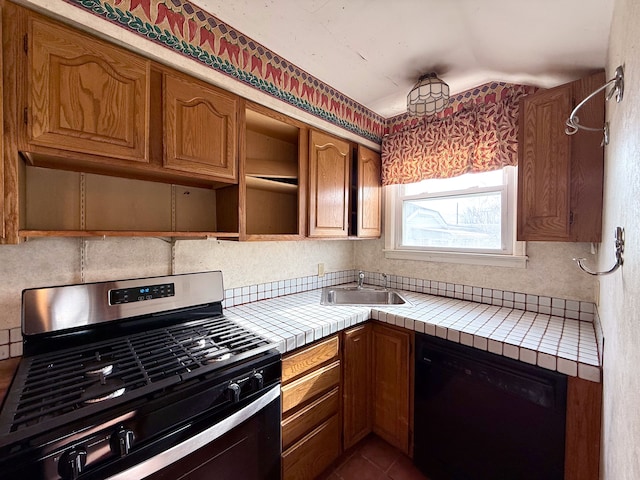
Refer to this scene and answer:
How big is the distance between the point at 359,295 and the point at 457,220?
99cm

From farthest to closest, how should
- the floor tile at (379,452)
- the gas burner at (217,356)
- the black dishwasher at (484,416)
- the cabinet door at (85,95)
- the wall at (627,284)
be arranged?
the floor tile at (379,452) < the black dishwasher at (484,416) < the gas burner at (217,356) < the cabinet door at (85,95) < the wall at (627,284)

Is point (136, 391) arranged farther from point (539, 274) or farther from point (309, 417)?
point (539, 274)

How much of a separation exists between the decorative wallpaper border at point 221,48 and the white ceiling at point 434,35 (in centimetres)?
6

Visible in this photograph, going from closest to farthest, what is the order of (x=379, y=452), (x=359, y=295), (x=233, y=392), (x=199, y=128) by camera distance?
(x=233, y=392)
(x=199, y=128)
(x=379, y=452)
(x=359, y=295)

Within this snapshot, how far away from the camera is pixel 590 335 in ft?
4.42

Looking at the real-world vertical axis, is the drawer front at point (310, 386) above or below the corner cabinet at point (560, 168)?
below

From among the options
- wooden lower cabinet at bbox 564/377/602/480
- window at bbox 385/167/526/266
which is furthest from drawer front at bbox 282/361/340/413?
window at bbox 385/167/526/266

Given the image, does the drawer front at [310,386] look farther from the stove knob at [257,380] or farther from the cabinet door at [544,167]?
the cabinet door at [544,167]

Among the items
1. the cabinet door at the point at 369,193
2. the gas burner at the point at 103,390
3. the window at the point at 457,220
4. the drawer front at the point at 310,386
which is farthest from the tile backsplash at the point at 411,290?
the drawer front at the point at 310,386

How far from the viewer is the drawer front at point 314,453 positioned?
136 centimetres

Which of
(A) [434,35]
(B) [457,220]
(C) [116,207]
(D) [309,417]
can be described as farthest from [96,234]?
(B) [457,220]

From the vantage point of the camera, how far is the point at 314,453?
→ 1476mm

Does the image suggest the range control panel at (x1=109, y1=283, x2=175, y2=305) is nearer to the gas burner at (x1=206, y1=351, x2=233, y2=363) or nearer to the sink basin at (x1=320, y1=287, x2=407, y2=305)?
the gas burner at (x1=206, y1=351, x2=233, y2=363)

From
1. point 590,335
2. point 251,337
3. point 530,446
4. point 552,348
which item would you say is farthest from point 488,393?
point 251,337
